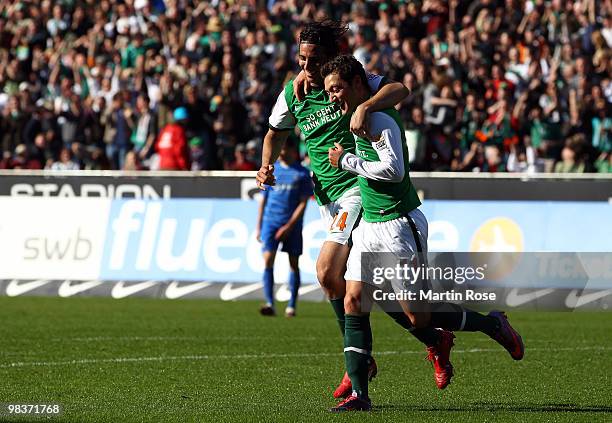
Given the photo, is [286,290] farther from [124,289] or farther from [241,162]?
[241,162]

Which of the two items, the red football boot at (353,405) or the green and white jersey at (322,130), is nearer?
the red football boot at (353,405)

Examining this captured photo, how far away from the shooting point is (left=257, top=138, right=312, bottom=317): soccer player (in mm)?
16609

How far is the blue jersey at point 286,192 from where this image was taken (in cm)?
1673

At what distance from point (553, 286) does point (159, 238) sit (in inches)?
220

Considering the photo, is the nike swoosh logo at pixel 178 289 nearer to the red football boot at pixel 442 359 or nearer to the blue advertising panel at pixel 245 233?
the blue advertising panel at pixel 245 233

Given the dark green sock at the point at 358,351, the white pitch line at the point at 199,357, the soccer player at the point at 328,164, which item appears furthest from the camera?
the white pitch line at the point at 199,357

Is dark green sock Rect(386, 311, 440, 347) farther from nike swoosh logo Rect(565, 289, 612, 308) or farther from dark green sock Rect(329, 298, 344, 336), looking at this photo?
nike swoosh logo Rect(565, 289, 612, 308)

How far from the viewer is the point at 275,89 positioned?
913 inches

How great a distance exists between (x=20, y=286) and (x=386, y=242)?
12062 millimetres

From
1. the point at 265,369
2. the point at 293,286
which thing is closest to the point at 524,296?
the point at 293,286

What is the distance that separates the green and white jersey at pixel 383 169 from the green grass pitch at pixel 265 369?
1256mm

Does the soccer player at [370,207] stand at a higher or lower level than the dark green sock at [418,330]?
higher

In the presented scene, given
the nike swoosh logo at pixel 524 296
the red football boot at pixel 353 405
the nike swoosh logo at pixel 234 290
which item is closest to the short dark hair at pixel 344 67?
the red football boot at pixel 353 405

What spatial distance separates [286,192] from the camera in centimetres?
1684
